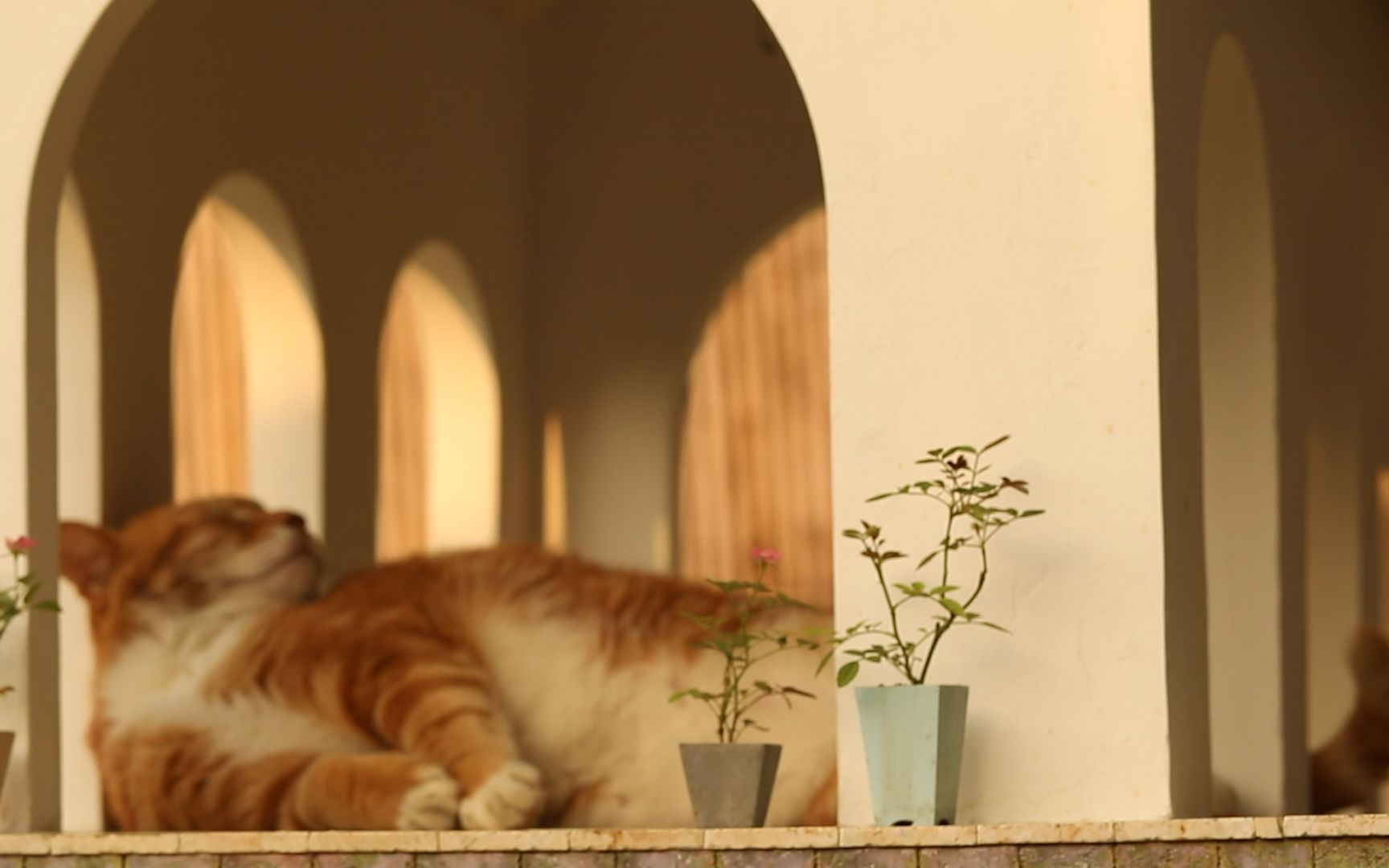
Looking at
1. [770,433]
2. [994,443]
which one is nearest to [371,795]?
[994,443]

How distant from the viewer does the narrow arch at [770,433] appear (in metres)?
11.6

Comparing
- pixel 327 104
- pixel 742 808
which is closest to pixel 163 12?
pixel 327 104

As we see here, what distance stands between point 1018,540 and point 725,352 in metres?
8.09

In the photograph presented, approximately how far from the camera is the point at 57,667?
412 centimetres

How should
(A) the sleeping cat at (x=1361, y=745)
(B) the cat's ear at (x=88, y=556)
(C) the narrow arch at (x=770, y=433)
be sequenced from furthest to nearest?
(C) the narrow arch at (x=770, y=433) → (A) the sleeping cat at (x=1361, y=745) → (B) the cat's ear at (x=88, y=556)

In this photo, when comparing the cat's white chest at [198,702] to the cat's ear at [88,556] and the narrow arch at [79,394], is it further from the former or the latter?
the narrow arch at [79,394]

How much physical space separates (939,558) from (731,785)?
49 centimetres

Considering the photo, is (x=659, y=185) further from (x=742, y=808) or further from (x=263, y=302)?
(x=742, y=808)

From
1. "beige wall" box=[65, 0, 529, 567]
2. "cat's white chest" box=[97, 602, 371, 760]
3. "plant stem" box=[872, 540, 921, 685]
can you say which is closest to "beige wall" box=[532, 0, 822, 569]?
"beige wall" box=[65, 0, 529, 567]

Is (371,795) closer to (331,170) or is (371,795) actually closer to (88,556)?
(88,556)

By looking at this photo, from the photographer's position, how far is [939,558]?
12.1 ft

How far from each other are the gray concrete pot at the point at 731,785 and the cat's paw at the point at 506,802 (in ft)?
1.52

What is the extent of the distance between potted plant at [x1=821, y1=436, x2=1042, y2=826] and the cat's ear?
5.62ft

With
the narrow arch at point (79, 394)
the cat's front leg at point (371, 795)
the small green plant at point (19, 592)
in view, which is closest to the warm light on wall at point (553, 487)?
the narrow arch at point (79, 394)
